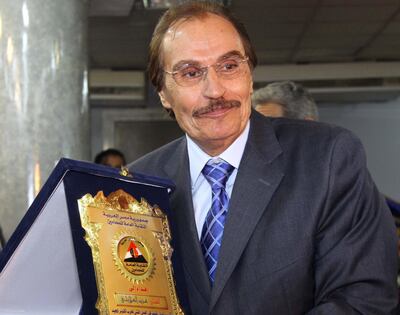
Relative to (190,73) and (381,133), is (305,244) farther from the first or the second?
(381,133)

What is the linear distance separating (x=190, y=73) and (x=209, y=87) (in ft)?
0.25

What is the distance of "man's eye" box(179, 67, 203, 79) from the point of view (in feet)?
5.77

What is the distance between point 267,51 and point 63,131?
7082mm

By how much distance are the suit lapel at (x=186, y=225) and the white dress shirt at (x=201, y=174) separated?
0.02 metres

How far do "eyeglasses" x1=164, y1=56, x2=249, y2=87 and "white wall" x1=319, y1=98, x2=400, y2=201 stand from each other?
12.4 m

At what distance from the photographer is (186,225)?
1766 millimetres

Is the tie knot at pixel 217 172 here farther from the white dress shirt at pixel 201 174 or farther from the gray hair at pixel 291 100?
the gray hair at pixel 291 100

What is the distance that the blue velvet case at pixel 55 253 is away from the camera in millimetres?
1432

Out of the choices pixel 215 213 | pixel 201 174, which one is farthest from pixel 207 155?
pixel 215 213

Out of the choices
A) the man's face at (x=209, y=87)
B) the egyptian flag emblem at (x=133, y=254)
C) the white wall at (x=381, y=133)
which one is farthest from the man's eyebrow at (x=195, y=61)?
the white wall at (x=381, y=133)

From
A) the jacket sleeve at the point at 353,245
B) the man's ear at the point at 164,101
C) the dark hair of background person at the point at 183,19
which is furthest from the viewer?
the man's ear at the point at 164,101

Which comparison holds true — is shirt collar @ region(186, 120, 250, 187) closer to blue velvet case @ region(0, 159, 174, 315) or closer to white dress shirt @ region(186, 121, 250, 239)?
white dress shirt @ region(186, 121, 250, 239)

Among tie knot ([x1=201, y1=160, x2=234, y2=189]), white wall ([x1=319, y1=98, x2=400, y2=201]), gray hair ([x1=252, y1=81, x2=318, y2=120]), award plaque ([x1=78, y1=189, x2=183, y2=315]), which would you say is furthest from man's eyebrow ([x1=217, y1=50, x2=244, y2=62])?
white wall ([x1=319, y1=98, x2=400, y2=201])

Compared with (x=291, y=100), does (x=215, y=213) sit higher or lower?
lower
